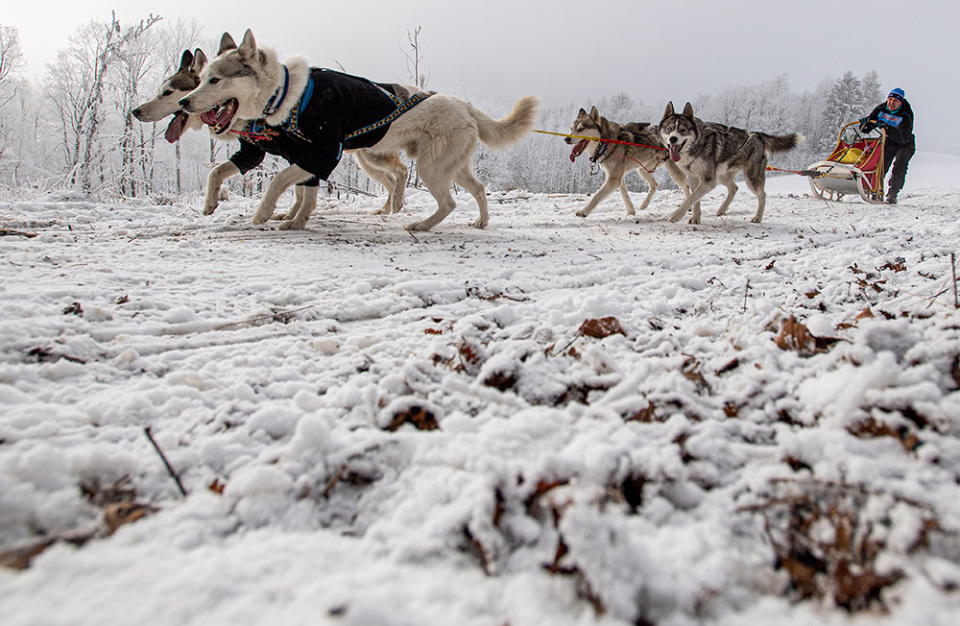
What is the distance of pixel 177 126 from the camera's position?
4.72m

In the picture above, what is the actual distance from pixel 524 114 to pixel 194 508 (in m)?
5.58

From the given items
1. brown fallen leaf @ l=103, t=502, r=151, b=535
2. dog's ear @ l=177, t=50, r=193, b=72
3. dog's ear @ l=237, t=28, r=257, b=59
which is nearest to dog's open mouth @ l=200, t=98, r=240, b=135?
dog's ear @ l=237, t=28, r=257, b=59

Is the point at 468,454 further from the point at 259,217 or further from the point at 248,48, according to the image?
the point at 248,48

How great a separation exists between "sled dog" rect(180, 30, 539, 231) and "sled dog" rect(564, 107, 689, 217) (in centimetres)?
211

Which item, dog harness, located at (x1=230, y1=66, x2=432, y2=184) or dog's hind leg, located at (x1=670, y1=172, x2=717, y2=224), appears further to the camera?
dog's hind leg, located at (x1=670, y1=172, x2=717, y2=224)

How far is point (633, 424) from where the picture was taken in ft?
3.52

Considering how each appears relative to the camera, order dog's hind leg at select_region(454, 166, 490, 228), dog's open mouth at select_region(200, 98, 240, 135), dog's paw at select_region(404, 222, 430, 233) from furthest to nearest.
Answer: dog's hind leg at select_region(454, 166, 490, 228), dog's paw at select_region(404, 222, 430, 233), dog's open mouth at select_region(200, 98, 240, 135)

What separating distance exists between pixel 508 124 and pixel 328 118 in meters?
2.17

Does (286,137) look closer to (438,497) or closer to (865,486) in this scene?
(438,497)

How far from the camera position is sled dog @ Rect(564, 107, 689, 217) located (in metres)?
7.12

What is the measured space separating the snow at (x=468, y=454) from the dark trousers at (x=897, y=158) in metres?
10.3

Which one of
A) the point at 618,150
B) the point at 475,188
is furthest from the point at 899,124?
the point at 475,188

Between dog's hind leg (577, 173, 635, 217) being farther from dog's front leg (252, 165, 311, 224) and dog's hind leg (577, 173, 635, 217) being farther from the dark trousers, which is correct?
the dark trousers

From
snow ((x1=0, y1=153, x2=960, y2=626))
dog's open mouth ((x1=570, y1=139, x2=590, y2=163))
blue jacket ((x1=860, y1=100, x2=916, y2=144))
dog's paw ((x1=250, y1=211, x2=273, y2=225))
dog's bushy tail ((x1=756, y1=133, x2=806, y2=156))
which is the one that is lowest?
snow ((x1=0, y1=153, x2=960, y2=626))
